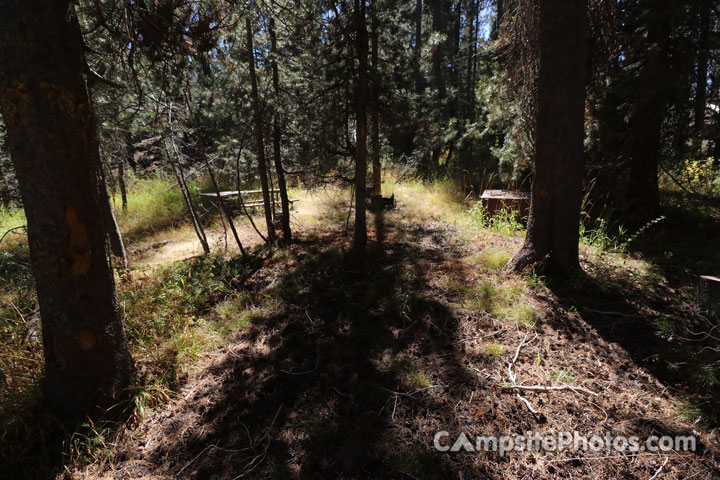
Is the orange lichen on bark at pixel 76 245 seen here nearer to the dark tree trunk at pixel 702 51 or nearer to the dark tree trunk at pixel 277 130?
the dark tree trunk at pixel 277 130

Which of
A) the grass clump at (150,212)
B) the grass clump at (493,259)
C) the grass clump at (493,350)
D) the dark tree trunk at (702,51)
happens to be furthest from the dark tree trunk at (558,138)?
the grass clump at (150,212)

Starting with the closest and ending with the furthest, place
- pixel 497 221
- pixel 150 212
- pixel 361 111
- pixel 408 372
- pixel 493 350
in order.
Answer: pixel 408 372, pixel 493 350, pixel 361 111, pixel 497 221, pixel 150 212

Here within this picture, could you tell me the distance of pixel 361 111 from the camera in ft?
17.0

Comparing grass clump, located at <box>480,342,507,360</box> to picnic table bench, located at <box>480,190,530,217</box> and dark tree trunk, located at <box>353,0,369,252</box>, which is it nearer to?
dark tree trunk, located at <box>353,0,369,252</box>

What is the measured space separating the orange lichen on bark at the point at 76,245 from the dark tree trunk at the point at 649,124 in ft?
25.1

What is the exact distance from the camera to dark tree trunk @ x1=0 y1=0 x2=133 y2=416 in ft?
7.17

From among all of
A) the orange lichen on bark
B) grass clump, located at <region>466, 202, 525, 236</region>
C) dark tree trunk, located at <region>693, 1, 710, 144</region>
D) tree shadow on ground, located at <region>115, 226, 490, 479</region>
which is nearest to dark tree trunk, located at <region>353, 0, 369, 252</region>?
tree shadow on ground, located at <region>115, 226, 490, 479</region>

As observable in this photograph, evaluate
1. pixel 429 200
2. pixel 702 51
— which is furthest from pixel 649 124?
pixel 429 200

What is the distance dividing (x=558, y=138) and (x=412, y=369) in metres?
3.22

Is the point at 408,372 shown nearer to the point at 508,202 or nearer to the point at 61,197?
the point at 61,197

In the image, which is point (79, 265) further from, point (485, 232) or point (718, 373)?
point (485, 232)

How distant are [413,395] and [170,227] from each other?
32.2 ft

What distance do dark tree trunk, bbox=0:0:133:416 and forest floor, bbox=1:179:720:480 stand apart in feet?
1.61

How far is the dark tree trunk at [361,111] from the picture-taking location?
4.88 meters
